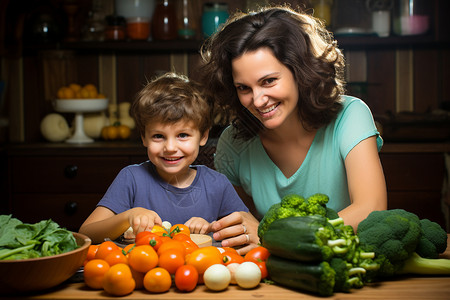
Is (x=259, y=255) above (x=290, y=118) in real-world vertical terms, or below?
below

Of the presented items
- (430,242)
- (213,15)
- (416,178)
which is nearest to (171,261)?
(430,242)

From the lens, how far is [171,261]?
0.93 m

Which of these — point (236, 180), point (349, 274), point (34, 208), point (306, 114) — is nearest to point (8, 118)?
point (34, 208)

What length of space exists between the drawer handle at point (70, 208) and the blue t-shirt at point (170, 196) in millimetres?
1275

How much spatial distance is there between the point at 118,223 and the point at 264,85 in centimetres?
50

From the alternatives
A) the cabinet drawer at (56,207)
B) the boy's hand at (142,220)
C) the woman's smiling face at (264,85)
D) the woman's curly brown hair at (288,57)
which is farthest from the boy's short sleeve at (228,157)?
the cabinet drawer at (56,207)

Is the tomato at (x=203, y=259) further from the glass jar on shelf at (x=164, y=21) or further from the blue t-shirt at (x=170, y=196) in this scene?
the glass jar on shelf at (x=164, y=21)

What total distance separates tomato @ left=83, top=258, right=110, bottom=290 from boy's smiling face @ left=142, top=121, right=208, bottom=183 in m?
0.55

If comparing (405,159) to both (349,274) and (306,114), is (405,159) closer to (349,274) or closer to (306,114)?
(306,114)

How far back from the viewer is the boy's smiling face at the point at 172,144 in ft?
4.79

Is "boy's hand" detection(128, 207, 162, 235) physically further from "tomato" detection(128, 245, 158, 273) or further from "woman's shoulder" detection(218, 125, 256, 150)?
"woman's shoulder" detection(218, 125, 256, 150)

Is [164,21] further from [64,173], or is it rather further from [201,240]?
[201,240]

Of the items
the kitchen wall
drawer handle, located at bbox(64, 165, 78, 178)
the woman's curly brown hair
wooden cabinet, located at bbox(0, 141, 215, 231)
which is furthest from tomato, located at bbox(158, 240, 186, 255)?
the kitchen wall

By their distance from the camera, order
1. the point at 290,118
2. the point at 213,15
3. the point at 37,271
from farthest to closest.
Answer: the point at 213,15 → the point at 290,118 → the point at 37,271
